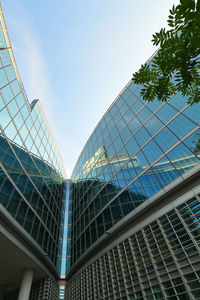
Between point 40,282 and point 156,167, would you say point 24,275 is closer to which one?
point 40,282

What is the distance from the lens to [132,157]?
16.5m

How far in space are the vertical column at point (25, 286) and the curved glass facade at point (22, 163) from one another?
265cm

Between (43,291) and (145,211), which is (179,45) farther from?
(43,291)

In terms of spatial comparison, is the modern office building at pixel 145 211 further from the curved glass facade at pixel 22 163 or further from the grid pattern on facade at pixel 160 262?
the curved glass facade at pixel 22 163

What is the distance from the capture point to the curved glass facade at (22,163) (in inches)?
568

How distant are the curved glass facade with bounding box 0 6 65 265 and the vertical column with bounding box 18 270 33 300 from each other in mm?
2655

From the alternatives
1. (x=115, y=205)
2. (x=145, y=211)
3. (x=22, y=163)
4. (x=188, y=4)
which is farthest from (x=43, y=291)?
(x=188, y=4)

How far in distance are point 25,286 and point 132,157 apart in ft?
59.0

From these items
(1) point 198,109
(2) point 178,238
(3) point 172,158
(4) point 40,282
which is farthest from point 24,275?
(1) point 198,109

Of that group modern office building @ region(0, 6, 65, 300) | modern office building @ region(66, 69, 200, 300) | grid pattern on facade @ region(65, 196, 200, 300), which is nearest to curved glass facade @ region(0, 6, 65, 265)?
modern office building @ region(0, 6, 65, 300)

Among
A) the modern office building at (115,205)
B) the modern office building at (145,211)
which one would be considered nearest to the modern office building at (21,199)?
the modern office building at (115,205)

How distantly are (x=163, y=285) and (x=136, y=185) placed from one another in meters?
7.24

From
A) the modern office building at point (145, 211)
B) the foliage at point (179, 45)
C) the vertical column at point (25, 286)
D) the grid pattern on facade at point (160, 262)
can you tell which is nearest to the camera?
the foliage at point (179, 45)

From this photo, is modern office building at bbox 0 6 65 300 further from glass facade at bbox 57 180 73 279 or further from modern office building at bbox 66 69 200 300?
modern office building at bbox 66 69 200 300
